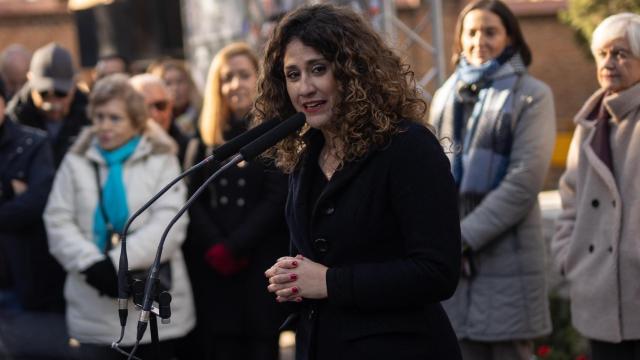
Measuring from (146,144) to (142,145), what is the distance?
0.03 meters

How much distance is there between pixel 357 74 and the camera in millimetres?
3197

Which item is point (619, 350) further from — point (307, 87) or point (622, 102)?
point (307, 87)

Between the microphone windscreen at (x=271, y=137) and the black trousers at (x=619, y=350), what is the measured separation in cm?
225

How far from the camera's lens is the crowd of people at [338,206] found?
311 cm

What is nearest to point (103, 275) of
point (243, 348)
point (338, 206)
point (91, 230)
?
point (91, 230)

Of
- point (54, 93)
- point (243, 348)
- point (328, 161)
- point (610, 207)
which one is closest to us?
point (328, 161)

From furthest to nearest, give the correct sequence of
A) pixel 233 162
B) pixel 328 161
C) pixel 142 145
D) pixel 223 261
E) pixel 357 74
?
pixel 223 261 → pixel 142 145 → pixel 328 161 → pixel 357 74 → pixel 233 162

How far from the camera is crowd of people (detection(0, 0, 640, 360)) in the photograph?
123 inches

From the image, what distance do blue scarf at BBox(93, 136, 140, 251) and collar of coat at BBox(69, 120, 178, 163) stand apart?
65 millimetres

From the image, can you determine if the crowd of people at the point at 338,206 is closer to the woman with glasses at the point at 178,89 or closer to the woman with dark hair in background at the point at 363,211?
the woman with dark hair in background at the point at 363,211

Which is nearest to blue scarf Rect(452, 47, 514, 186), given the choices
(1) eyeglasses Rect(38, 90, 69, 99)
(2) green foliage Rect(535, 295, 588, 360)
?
(2) green foliage Rect(535, 295, 588, 360)

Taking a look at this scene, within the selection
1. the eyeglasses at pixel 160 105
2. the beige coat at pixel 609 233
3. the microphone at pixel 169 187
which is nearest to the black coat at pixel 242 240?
the eyeglasses at pixel 160 105

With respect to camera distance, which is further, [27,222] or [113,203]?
[27,222]

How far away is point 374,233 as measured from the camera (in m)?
3.11
